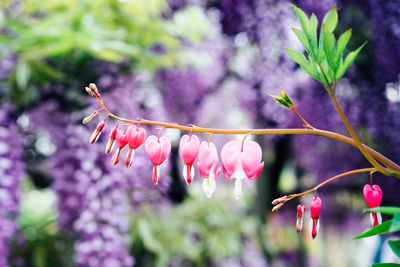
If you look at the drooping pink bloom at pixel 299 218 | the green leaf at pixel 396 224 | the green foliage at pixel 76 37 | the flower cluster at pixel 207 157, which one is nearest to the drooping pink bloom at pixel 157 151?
the flower cluster at pixel 207 157

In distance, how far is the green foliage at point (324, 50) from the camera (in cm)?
54

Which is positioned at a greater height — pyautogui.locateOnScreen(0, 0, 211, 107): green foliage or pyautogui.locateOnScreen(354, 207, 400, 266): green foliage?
pyautogui.locateOnScreen(0, 0, 211, 107): green foliage

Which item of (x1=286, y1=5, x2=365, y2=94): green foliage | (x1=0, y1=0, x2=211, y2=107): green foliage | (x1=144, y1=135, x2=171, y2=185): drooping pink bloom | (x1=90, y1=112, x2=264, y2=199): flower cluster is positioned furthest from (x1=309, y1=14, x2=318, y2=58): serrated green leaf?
(x1=0, y1=0, x2=211, y2=107): green foliage

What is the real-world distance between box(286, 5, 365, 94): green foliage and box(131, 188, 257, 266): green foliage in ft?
6.10

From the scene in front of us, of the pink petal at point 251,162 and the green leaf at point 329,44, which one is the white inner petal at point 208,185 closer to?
the pink petal at point 251,162

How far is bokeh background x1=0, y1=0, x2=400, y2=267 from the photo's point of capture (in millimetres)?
1938

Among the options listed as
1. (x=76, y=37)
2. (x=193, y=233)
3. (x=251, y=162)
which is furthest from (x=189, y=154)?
(x=193, y=233)

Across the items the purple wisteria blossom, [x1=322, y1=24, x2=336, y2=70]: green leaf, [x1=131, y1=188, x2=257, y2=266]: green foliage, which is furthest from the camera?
[x1=131, y1=188, x2=257, y2=266]: green foliage

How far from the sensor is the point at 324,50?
1.79 feet

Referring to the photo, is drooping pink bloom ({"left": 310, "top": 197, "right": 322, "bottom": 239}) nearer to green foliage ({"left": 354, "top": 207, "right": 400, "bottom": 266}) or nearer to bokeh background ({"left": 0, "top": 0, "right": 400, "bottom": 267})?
green foliage ({"left": 354, "top": 207, "right": 400, "bottom": 266})

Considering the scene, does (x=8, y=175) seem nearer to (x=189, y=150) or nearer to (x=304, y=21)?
(x=189, y=150)

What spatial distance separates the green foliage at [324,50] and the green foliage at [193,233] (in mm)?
1860

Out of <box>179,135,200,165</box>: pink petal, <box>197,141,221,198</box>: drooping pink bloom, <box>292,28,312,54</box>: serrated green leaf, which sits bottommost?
<box>197,141,221,198</box>: drooping pink bloom

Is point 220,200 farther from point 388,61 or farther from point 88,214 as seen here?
point 388,61
